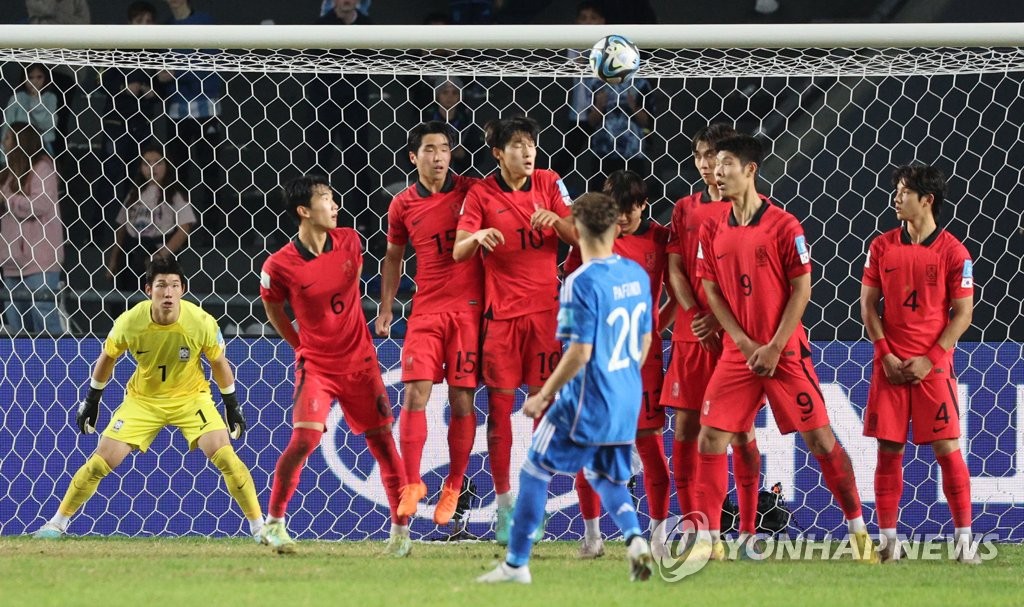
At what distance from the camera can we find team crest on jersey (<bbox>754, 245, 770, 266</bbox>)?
20.3 ft

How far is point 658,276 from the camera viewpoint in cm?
670

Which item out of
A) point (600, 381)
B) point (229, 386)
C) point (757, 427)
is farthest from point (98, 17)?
point (600, 381)

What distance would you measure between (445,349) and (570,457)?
153 centimetres

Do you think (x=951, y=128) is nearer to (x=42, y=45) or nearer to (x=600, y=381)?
(x=600, y=381)

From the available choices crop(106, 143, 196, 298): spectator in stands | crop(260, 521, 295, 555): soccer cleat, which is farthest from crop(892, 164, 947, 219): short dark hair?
crop(106, 143, 196, 298): spectator in stands

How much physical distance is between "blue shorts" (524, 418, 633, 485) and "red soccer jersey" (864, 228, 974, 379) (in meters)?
1.85

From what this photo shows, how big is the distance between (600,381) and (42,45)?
11.7 ft

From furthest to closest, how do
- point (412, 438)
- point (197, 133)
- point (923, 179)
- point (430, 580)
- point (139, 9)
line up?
point (139, 9)
point (197, 133)
point (412, 438)
point (923, 179)
point (430, 580)

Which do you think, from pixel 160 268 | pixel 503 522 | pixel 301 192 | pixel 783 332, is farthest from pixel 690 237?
pixel 160 268

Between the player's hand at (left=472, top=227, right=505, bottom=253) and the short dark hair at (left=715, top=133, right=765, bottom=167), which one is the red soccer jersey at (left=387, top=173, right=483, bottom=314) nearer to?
the player's hand at (left=472, top=227, right=505, bottom=253)

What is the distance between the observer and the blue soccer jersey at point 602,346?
5.11 m

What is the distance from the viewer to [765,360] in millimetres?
6090

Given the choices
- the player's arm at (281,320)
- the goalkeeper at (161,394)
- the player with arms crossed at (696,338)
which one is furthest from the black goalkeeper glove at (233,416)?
the player with arms crossed at (696,338)

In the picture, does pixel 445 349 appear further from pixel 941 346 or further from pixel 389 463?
pixel 941 346
